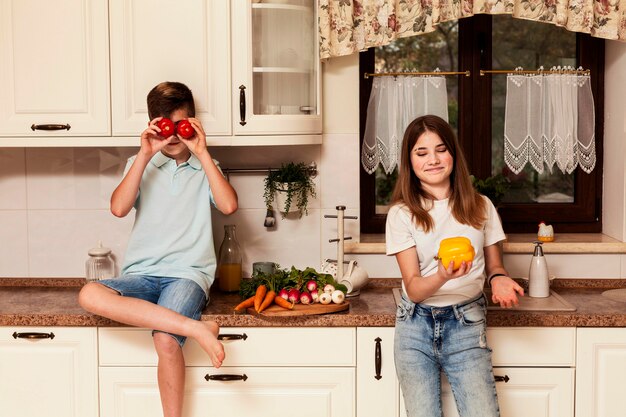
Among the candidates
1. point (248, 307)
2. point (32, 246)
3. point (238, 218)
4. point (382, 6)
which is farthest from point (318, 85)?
point (32, 246)

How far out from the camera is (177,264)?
9.60 ft

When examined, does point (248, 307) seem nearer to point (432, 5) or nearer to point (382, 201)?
point (382, 201)

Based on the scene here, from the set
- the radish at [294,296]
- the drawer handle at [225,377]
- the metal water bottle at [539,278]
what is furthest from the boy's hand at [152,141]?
the metal water bottle at [539,278]

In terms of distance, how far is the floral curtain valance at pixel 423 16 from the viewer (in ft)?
9.94

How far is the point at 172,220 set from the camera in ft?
9.73

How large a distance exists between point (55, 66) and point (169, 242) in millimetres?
716

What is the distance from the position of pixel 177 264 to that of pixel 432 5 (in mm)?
1236

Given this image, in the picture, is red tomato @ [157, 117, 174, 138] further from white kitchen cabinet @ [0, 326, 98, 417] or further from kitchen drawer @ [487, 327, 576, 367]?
kitchen drawer @ [487, 327, 576, 367]

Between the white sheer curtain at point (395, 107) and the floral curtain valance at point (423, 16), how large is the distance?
0.29 metres

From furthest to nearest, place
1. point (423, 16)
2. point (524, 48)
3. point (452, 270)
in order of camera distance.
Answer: point (524, 48) → point (423, 16) → point (452, 270)

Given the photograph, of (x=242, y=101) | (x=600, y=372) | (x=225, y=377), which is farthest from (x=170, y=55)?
(x=600, y=372)

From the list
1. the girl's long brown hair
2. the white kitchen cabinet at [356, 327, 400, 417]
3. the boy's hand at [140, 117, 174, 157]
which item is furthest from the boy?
the girl's long brown hair

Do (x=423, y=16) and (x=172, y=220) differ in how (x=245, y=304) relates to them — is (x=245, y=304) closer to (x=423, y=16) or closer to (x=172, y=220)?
(x=172, y=220)

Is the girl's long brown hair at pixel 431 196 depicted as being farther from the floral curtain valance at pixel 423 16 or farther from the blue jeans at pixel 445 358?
the floral curtain valance at pixel 423 16
